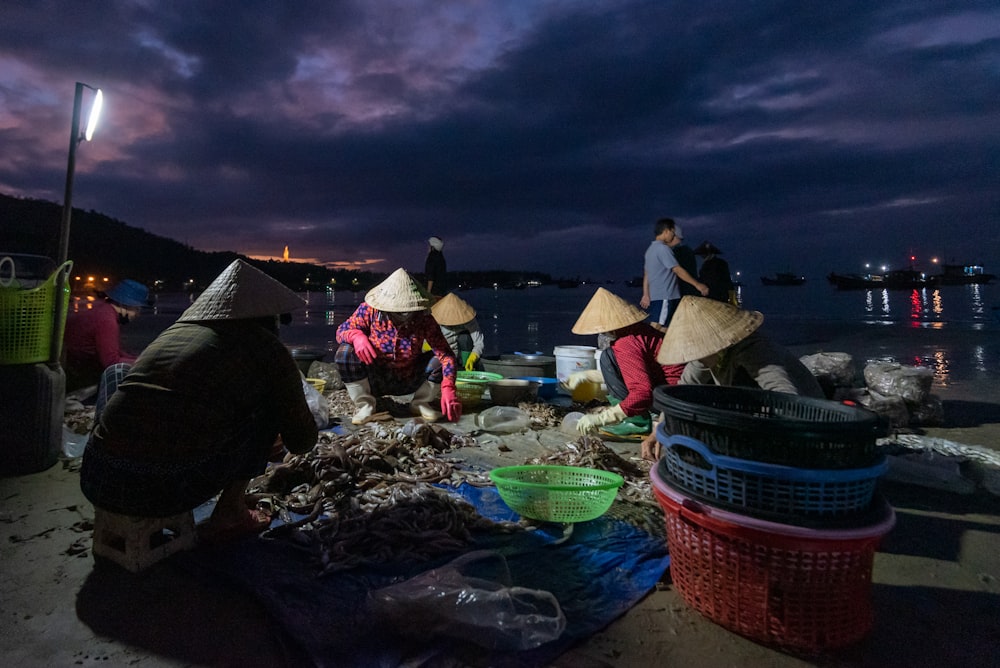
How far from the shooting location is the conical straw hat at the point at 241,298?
8.43ft

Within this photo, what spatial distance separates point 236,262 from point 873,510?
2985 millimetres

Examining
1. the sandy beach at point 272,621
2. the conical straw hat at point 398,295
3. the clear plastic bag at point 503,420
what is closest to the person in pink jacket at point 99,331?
the conical straw hat at point 398,295

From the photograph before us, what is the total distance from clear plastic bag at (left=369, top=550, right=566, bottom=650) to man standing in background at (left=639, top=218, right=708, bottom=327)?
5464 mm

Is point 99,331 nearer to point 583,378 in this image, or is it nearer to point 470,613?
point 583,378

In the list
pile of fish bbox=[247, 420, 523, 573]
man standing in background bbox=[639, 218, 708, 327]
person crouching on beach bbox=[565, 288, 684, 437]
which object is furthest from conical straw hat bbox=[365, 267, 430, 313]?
man standing in background bbox=[639, 218, 708, 327]

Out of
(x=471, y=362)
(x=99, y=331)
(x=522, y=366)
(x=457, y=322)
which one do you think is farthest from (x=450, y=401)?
(x=99, y=331)

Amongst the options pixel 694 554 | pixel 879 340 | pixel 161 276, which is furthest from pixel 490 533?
pixel 161 276

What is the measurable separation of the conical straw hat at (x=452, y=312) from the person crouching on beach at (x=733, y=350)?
180 inches

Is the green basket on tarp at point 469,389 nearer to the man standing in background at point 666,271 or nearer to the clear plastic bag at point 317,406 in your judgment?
the clear plastic bag at point 317,406

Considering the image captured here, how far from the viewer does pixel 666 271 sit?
7.01 meters

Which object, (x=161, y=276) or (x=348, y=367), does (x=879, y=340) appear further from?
(x=161, y=276)

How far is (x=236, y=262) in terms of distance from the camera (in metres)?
2.76

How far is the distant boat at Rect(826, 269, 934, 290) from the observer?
7606 cm

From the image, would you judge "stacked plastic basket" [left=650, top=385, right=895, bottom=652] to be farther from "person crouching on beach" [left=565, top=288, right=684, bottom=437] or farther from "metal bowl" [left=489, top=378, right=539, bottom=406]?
"metal bowl" [left=489, top=378, right=539, bottom=406]
